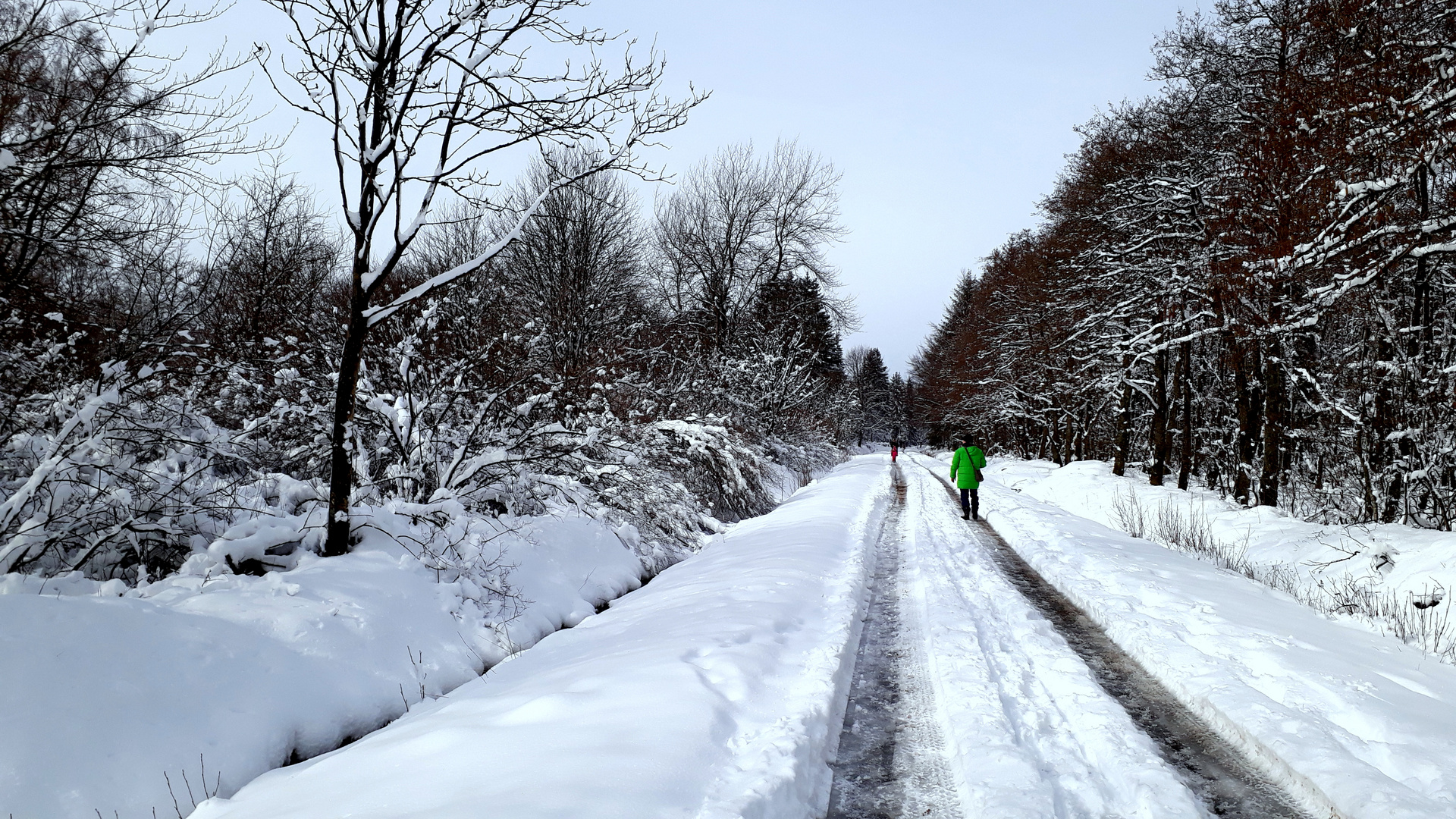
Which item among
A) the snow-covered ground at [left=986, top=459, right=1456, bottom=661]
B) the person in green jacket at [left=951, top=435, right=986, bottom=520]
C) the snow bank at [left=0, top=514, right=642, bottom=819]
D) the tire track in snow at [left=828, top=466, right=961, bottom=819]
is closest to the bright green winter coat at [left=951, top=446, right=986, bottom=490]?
the person in green jacket at [left=951, top=435, right=986, bottom=520]

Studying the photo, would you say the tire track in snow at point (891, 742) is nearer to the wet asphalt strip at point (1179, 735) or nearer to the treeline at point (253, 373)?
the wet asphalt strip at point (1179, 735)

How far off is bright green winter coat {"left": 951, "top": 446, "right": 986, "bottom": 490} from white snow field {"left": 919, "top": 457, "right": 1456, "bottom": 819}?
554 cm

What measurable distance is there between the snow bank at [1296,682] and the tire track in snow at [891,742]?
64.3 inches

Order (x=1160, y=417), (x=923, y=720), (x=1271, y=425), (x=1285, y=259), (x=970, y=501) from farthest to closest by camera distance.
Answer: (x=1160, y=417), (x=970, y=501), (x=1271, y=425), (x=1285, y=259), (x=923, y=720)

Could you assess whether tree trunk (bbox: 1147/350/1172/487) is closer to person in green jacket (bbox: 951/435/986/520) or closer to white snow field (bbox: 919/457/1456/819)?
person in green jacket (bbox: 951/435/986/520)

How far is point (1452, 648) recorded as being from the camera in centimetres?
513

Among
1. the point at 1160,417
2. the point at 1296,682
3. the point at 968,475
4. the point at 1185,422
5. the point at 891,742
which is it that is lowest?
the point at 891,742

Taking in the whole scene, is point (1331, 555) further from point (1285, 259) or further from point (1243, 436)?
point (1243, 436)

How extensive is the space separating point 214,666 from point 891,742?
4.15 meters

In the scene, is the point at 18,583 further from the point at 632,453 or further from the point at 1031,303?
the point at 1031,303

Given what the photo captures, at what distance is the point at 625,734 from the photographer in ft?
10.6

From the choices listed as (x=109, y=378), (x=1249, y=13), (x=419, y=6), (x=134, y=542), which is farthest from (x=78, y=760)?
(x=1249, y=13)

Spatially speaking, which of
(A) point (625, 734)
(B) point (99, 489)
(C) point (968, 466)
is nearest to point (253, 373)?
(B) point (99, 489)

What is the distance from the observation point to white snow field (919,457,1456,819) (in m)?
3.05
